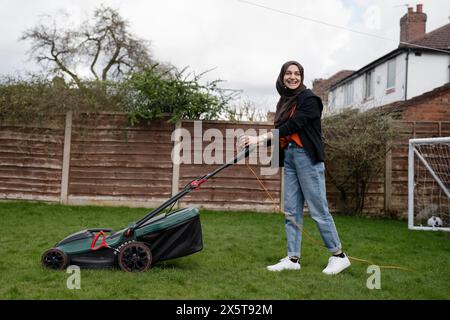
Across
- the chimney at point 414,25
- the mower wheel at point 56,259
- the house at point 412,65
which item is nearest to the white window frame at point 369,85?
the house at point 412,65

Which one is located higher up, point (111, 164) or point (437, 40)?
point (437, 40)

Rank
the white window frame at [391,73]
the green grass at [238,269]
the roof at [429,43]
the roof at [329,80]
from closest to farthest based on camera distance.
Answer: the green grass at [238,269] < the roof at [429,43] < the white window frame at [391,73] < the roof at [329,80]

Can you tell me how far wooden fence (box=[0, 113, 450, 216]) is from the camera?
8992mm

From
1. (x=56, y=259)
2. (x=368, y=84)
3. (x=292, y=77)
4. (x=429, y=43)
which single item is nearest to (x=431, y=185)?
(x=292, y=77)

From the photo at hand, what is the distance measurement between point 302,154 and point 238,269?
3.82 ft

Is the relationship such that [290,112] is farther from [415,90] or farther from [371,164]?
[415,90]

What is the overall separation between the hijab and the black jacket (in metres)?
0.07

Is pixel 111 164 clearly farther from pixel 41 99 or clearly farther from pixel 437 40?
pixel 437 40

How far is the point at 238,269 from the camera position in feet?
14.3

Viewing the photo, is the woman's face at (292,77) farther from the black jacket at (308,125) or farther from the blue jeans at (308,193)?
the blue jeans at (308,193)

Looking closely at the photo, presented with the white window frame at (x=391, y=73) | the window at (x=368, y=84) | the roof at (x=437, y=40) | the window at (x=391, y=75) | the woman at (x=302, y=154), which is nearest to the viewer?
the woman at (x=302, y=154)

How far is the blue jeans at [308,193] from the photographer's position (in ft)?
13.8

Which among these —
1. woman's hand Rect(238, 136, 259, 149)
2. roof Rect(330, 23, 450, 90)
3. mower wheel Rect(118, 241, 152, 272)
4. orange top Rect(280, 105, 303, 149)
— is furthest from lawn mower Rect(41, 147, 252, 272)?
roof Rect(330, 23, 450, 90)

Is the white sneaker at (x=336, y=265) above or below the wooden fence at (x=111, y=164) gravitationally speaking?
below
